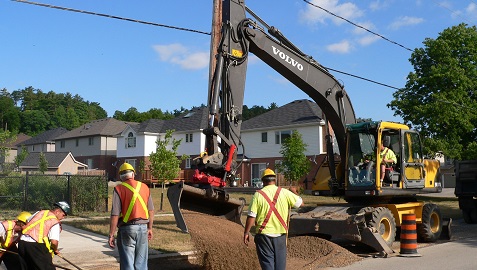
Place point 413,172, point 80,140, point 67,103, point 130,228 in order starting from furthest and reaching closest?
point 67,103, point 80,140, point 413,172, point 130,228

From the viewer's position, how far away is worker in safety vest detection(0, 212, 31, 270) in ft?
24.7

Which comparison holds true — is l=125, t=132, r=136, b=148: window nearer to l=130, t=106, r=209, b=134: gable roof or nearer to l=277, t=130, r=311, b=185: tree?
l=130, t=106, r=209, b=134: gable roof

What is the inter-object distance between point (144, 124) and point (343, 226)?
46.3 m

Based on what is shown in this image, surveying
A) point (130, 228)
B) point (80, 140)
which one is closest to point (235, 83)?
point (130, 228)

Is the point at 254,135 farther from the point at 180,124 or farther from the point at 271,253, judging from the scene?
the point at 271,253

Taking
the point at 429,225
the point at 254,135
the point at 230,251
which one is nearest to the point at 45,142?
the point at 254,135

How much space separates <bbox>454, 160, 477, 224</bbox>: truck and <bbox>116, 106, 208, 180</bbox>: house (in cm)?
3246

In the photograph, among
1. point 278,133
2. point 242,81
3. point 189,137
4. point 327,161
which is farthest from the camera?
point 189,137

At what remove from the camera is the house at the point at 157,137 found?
2095 inches

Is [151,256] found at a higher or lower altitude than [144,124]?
lower

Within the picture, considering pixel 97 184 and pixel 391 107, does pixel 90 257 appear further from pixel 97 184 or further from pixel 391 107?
pixel 391 107

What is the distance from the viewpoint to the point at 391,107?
34.9 m

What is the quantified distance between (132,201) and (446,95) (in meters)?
28.9

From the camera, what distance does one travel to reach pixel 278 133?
46.7m
